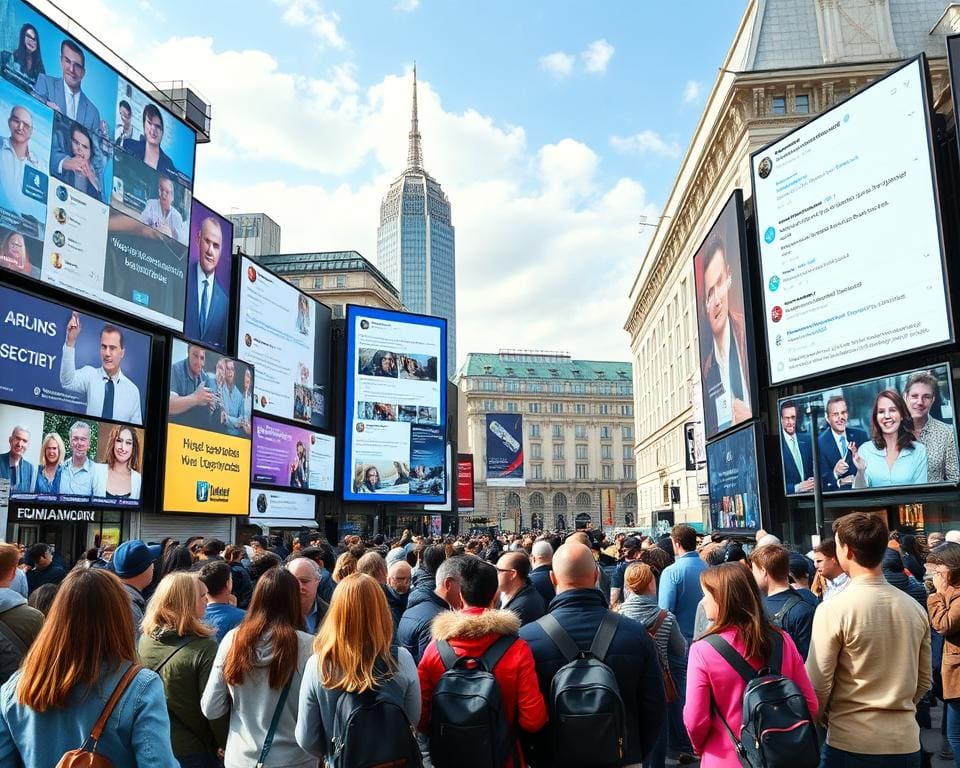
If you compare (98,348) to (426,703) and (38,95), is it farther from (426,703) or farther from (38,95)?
(426,703)

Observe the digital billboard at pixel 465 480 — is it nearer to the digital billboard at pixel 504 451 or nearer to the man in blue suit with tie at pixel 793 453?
the digital billboard at pixel 504 451

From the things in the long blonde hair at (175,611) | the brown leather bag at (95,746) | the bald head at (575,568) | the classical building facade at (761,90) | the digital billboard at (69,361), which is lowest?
the brown leather bag at (95,746)

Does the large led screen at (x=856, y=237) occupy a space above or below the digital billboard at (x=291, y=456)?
above

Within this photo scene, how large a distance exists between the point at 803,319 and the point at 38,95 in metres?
21.4

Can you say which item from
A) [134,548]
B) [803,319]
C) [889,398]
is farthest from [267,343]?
[134,548]

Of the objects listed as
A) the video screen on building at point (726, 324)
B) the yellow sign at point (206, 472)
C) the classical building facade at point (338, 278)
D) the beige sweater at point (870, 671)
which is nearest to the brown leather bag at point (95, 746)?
the beige sweater at point (870, 671)

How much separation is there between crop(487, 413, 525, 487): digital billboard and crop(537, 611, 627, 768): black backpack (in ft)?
168

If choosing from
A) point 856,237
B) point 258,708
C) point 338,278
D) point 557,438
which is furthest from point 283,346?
point 557,438

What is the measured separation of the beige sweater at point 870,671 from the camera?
4.23 m

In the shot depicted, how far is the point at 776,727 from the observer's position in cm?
371

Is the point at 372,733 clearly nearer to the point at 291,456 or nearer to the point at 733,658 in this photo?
the point at 733,658

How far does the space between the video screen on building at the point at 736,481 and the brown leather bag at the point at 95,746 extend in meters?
23.2

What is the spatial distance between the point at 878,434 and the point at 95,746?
73.9 feet

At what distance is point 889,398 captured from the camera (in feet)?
71.0
